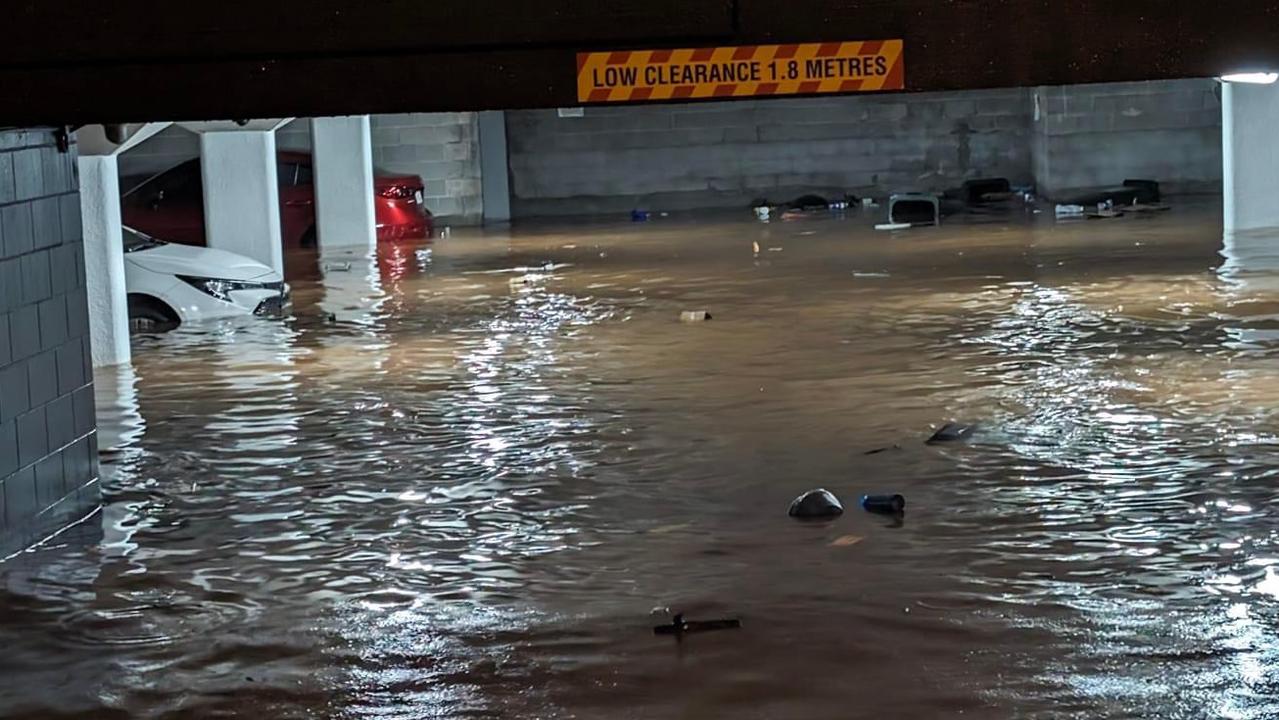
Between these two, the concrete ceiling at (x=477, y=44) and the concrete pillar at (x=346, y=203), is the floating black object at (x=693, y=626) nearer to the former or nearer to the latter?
the concrete ceiling at (x=477, y=44)

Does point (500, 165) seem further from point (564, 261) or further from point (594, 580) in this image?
point (594, 580)

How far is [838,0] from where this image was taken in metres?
6.00

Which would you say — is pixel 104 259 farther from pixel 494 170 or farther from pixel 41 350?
pixel 494 170

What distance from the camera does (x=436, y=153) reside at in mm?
30188

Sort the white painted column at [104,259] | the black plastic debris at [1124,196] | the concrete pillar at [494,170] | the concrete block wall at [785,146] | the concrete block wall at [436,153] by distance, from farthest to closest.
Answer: the concrete block wall at [785,146] < the concrete pillar at [494,170] < the concrete block wall at [436,153] < the black plastic debris at [1124,196] < the white painted column at [104,259]

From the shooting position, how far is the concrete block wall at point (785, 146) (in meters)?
31.0

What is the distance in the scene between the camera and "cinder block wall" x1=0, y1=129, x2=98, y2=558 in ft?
26.5

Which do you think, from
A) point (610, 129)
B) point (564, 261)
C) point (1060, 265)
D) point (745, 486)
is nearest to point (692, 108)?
point (610, 129)

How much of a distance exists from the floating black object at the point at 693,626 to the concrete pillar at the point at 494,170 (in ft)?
79.9

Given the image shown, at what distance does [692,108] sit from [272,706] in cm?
2609

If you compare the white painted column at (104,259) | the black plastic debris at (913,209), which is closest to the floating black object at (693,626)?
the white painted column at (104,259)

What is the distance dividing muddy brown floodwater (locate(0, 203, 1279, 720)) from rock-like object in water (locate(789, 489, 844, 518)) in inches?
3.4

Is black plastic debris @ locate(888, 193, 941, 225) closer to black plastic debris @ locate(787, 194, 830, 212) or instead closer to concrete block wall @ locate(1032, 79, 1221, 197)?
black plastic debris @ locate(787, 194, 830, 212)

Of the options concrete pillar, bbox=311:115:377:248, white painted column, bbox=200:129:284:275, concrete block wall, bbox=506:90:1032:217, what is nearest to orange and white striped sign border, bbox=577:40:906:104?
white painted column, bbox=200:129:284:275
